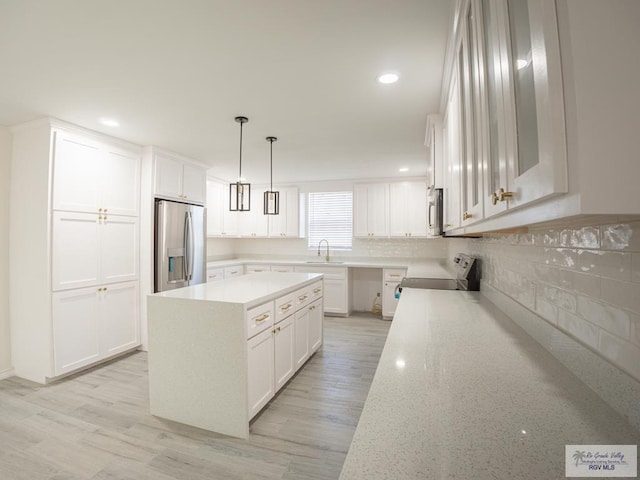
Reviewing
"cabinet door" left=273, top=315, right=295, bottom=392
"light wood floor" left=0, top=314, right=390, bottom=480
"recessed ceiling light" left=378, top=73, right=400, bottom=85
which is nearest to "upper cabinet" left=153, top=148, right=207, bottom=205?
"light wood floor" left=0, top=314, right=390, bottom=480

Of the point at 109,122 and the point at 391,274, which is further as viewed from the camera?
the point at 391,274

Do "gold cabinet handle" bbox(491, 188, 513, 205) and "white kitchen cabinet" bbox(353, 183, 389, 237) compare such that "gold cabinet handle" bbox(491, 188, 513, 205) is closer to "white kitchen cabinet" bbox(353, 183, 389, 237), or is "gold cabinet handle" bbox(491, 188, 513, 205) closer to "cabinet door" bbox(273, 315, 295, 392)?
"cabinet door" bbox(273, 315, 295, 392)

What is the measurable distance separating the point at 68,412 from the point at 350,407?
213 centimetres

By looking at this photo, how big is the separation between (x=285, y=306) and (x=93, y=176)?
2370mm

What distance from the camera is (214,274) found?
15.3ft

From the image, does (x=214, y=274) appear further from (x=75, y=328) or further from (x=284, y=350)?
(x=284, y=350)

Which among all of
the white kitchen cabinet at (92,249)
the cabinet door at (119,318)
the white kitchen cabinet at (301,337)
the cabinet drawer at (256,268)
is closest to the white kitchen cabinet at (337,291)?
the cabinet drawer at (256,268)

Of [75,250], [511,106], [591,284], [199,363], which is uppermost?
[511,106]

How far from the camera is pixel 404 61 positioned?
1829 mm

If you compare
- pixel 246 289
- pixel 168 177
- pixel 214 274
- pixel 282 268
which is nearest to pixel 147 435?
pixel 246 289

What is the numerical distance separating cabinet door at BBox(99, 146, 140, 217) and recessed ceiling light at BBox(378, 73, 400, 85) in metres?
2.86

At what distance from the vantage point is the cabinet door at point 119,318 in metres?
3.11

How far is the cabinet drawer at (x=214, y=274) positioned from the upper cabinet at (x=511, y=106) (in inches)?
160

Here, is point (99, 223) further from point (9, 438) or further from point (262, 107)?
point (262, 107)
